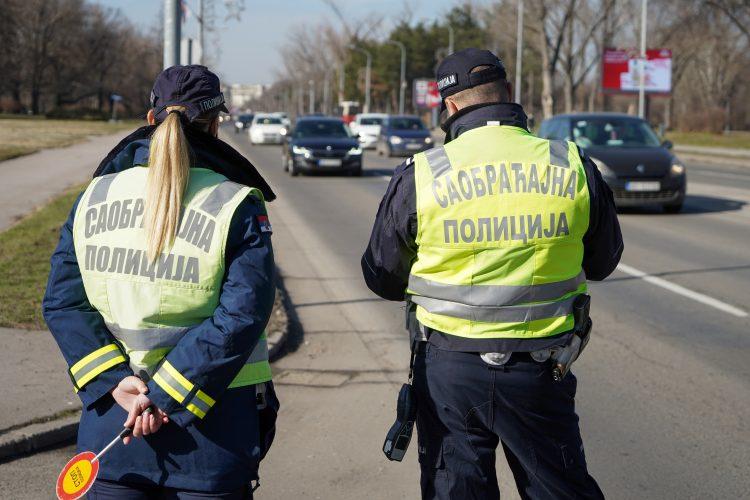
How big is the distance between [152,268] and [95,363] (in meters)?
0.30

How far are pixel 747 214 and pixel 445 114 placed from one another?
14761mm

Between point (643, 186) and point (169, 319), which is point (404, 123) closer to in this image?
point (643, 186)

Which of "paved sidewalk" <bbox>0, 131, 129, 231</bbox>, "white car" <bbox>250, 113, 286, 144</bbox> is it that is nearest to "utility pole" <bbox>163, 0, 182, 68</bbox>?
"paved sidewalk" <bbox>0, 131, 129, 231</bbox>

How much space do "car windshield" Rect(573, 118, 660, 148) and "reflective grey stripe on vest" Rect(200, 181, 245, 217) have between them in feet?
50.2

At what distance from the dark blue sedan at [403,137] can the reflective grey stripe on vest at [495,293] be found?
30032 millimetres

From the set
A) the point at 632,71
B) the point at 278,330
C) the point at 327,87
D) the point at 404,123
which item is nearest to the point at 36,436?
the point at 278,330

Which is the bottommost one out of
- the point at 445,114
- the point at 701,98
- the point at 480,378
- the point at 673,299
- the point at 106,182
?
the point at 673,299

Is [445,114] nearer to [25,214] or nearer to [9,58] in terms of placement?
[25,214]

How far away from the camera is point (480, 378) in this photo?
9.04 ft

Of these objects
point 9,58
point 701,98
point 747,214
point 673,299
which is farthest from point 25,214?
point 701,98

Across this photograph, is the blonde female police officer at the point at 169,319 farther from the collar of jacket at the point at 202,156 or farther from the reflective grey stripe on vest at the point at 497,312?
the reflective grey stripe on vest at the point at 497,312

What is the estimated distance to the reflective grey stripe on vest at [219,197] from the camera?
257cm

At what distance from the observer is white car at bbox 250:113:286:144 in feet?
153

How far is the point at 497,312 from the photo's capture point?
2.77m
